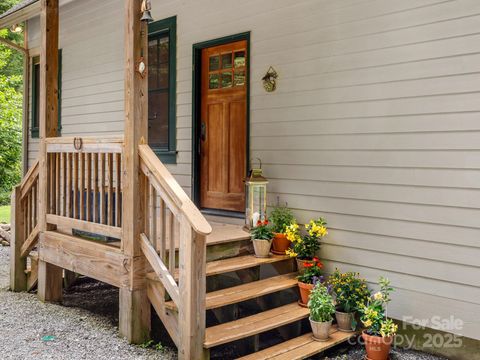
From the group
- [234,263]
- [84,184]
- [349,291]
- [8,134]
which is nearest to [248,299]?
[234,263]

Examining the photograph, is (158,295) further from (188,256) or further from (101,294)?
(101,294)

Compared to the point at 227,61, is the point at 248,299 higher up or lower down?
lower down

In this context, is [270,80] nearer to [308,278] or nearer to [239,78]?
[239,78]

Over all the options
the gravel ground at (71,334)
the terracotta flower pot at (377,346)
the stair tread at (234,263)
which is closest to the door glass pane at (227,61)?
the stair tread at (234,263)

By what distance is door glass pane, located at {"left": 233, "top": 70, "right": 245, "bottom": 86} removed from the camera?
4921 millimetres

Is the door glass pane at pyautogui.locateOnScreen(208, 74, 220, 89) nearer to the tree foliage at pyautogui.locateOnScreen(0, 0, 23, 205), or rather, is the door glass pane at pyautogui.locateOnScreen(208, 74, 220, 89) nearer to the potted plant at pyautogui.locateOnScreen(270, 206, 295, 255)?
the potted plant at pyautogui.locateOnScreen(270, 206, 295, 255)

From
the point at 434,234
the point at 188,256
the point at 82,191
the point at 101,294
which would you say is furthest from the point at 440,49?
the point at 101,294

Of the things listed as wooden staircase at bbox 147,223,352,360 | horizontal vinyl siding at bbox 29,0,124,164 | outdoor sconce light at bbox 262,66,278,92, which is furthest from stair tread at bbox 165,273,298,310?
horizontal vinyl siding at bbox 29,0,124,164

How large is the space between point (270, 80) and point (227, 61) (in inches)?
33.0

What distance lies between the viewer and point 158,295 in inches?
134

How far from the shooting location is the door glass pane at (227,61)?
16.5ft

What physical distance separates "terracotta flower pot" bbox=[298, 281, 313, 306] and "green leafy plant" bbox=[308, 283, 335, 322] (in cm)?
27

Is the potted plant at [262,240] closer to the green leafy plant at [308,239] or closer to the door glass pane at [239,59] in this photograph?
the green leafy plant at [308,239]

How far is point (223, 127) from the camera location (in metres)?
5.12
